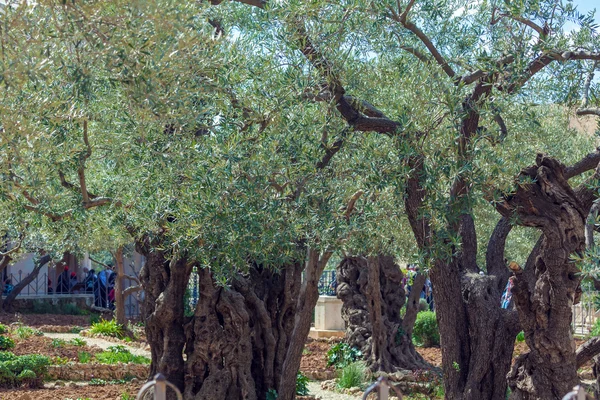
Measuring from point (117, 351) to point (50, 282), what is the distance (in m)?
14.1

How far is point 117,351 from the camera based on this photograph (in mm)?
14031

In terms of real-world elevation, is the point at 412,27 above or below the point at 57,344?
above

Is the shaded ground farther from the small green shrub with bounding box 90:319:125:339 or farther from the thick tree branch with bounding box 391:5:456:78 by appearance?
the thick tree branch with bounding box 391:5:456:78

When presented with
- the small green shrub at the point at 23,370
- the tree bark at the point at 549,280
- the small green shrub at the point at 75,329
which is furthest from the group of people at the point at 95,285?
the tree bark at the point at 549,280

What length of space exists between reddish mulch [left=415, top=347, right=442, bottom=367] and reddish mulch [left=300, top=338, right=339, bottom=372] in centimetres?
202

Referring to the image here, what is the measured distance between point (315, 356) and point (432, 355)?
252 cm

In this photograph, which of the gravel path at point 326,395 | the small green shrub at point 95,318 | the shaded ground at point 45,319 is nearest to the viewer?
the gravel path at point 326,395

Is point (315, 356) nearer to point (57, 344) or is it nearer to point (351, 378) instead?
point (351, 378)

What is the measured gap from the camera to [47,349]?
14.0 meters

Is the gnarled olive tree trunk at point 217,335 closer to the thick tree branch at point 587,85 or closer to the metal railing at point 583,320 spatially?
the thick tree branch at point 587,85

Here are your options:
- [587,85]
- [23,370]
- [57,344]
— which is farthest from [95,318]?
[587,85]

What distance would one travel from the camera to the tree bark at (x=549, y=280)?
647cm

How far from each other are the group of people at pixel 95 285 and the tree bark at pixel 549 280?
1954cm

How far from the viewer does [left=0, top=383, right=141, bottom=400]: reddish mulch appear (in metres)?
9.82
